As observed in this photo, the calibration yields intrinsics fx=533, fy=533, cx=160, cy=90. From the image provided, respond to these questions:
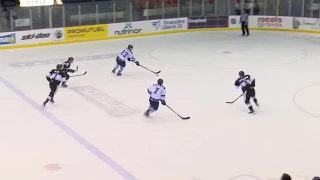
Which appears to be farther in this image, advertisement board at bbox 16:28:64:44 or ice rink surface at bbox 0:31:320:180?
advertisement board at bbox 16:28:64:44

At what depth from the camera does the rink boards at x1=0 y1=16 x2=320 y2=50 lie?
1948cm

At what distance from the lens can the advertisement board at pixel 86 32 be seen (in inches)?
808

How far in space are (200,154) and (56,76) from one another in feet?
13.7

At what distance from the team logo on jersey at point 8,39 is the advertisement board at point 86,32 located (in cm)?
207

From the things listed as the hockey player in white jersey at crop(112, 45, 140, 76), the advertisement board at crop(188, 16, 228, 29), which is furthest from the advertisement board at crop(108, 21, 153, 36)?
the hockey player in white jersey at crop(112, 45, 140, 76)

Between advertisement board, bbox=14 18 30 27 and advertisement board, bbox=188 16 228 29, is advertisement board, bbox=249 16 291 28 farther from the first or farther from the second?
advertisement board, bbox=14 18 30 27

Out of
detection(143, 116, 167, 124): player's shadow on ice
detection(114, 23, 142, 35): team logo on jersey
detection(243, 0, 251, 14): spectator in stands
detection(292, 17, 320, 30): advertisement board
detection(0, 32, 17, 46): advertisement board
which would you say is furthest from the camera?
detection(243, 0, 251, 14): spectator in stands

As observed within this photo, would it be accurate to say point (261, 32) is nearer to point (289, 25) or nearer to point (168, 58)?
point (289, 25)

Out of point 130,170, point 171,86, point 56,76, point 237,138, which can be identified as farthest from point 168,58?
point 130,170

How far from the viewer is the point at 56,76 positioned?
1150cm

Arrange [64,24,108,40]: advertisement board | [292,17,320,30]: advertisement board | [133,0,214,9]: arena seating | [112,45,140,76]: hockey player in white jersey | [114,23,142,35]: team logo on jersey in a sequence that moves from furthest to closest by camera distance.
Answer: [133,0,214,9]: arena seating < [292,17,320,30]: advertisement board < [114,23,142,35]: team logo on jersey < [64,24,108,40]: advertisement board < [112,45,140,76]: hockey player in white jersey

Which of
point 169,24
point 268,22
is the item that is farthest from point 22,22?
point 268,22

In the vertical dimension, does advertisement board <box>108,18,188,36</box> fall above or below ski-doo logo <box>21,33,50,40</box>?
above

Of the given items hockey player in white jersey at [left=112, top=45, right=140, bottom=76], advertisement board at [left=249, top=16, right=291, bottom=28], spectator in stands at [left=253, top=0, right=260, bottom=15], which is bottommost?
hockey player in white jersey at [left=112, top=45, right=140, bottom=76]
